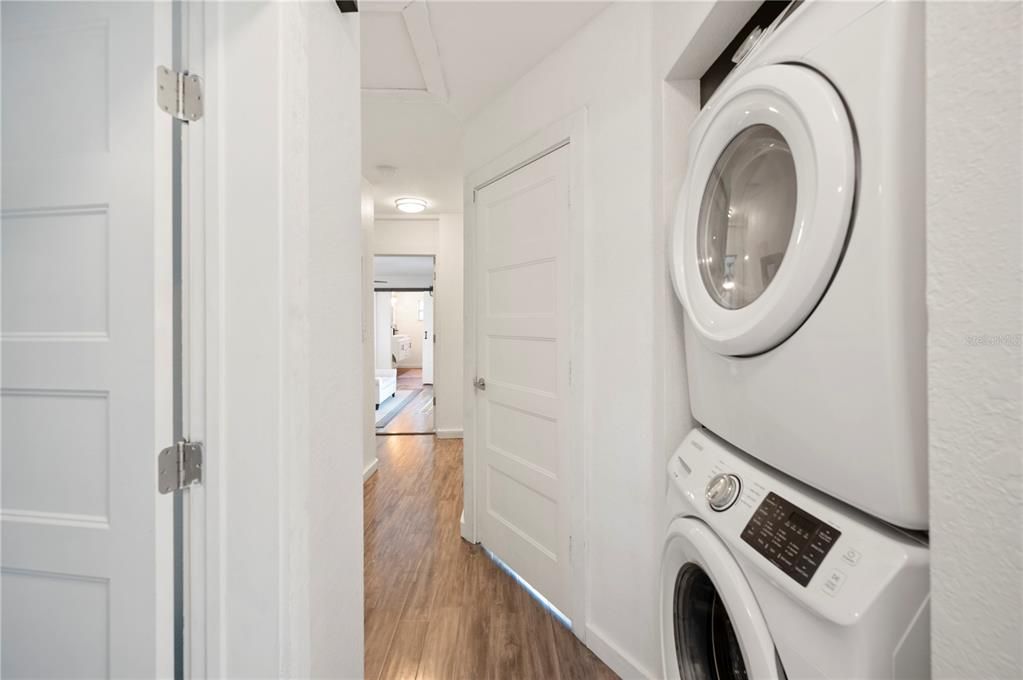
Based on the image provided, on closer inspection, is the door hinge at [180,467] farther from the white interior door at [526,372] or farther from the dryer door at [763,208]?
the white interior door at [526,372]

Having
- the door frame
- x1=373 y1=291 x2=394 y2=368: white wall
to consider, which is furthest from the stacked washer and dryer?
x1=373 y1=291 x2=394 y2=368: white wall

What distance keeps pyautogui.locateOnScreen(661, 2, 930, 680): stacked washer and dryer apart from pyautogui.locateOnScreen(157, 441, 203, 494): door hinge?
0.98m

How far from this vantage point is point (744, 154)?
2.93 ft

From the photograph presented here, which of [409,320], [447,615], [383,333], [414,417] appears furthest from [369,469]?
[409,320]

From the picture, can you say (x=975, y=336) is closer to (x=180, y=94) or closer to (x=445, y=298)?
(x=180, y=94)

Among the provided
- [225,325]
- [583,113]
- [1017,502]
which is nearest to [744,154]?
[1017,502]

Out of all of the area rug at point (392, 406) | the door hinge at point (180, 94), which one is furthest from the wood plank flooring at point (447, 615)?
the area rug at point (392, 406)

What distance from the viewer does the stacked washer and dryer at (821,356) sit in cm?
56

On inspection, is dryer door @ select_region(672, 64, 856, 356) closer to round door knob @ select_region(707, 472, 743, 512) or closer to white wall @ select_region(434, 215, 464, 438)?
round door knob @ select_region(707, 472, 743, 512)

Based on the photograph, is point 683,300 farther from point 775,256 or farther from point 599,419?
point 599,419

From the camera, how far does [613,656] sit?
148cm

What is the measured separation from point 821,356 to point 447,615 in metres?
1.76

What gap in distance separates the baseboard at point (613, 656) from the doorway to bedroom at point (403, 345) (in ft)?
8.98

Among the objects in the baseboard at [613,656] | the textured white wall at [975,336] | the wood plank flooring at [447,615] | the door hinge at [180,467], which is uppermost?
the textured white wall at [975,336]
